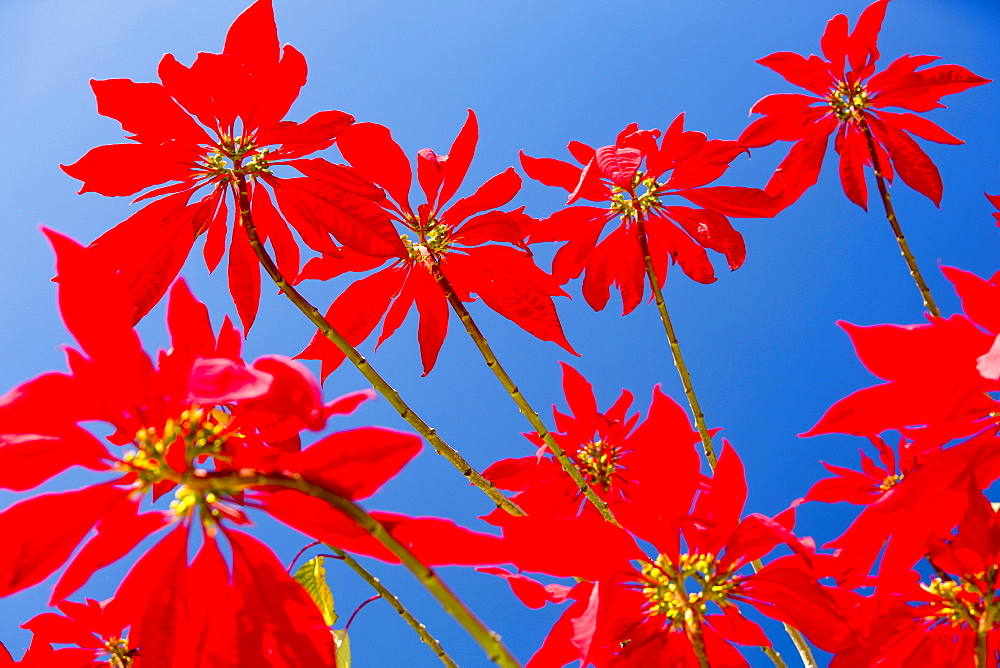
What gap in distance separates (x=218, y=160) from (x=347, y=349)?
33 centimetres

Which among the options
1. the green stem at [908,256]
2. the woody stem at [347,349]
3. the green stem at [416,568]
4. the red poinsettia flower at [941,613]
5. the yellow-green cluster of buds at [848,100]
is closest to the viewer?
the green stem at [416,568]

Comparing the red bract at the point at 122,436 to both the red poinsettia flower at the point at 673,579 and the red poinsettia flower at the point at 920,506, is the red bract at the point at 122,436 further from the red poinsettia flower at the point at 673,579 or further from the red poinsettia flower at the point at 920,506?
the red poinsettia flower at the point at 920,506

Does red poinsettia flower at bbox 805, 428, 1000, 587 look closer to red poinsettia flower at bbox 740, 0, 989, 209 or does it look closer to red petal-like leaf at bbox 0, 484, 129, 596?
red petal-like leaf at bbox 0, 484, 129, 596

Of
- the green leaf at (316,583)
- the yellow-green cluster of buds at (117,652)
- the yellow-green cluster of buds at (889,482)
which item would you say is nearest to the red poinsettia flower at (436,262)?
the green leaf at (316,583)

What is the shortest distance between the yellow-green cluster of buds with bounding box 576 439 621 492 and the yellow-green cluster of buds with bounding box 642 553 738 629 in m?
0.41

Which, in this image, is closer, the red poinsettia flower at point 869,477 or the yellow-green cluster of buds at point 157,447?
the yellow-green cluster of buds at point 157,447

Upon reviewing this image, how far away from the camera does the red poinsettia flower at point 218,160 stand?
0.65 meters

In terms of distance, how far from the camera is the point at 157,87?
68 cm

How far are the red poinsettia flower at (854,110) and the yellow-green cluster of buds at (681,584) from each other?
0.67 metres

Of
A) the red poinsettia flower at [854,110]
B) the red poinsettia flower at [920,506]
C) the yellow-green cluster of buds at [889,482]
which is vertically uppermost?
the red poinsettia flower at [854,110]

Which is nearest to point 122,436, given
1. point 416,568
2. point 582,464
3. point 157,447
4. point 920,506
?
point 157,447

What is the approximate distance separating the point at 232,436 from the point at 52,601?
0.56 feet

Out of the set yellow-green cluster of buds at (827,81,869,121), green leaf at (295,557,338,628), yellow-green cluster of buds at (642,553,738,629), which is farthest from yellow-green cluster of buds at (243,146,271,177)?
yellow-green cluster of buds at (827,81,869,121)

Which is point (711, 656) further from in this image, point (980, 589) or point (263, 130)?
point (263, 130)
